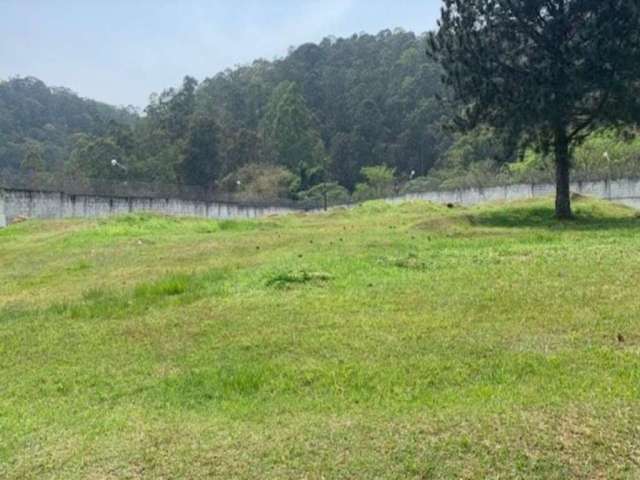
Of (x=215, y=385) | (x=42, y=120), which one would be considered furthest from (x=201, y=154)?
(x=215, y=385)

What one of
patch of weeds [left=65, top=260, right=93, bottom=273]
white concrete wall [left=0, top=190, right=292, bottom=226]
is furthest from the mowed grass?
white concrete wall [left=0, top=190, right=292, bottom=226]

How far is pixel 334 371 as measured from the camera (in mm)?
5160

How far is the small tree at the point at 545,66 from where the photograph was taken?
1831 cm

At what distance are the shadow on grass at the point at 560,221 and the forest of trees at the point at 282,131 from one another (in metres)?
22.6

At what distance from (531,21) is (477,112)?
2927 millimetres

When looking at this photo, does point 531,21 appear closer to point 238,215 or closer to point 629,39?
point 629,39

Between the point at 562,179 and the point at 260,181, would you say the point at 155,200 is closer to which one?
the point at 260,181

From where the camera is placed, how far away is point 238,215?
4856 cm

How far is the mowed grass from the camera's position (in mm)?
3869

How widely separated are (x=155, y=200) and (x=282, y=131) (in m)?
34.3

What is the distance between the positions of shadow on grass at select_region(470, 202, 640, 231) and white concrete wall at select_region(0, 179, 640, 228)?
23.7 ft

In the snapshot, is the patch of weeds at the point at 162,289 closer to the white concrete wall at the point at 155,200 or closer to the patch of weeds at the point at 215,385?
the patch of weeds at the point at 215,385

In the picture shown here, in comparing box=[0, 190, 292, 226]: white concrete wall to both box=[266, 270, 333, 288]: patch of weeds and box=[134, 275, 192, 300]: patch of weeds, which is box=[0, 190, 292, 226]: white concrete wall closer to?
box=[134, 275, 192, 300]: patch of weeds

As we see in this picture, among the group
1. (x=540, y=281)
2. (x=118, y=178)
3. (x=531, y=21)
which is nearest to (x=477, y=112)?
(x=531, y=21)
